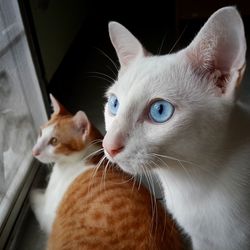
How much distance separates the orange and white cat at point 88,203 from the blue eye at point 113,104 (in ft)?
0.46

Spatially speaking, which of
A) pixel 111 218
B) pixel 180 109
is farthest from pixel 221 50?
pixel 111 218

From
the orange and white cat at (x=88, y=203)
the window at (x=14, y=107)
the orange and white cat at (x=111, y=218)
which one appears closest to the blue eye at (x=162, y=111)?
the orange and white cat at (x=88, y=203)

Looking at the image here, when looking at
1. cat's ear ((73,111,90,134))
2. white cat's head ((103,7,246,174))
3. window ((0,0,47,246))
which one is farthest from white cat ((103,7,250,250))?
window ((0,0,47,246))

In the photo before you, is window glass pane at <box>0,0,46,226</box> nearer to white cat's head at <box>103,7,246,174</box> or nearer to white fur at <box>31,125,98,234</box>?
white fur at <box>31,125,98,234</box>

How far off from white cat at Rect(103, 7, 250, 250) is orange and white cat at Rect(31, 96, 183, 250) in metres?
0.19

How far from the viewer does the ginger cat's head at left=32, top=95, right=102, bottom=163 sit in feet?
3.94

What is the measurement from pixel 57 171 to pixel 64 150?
0.33ft

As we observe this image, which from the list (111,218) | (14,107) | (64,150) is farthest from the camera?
(14,107)

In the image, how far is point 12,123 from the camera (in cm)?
132

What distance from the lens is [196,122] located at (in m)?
0.62

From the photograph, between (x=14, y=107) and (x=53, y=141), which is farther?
(x=14, y=107)

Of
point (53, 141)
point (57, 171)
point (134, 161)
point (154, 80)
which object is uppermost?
point (154, 80)

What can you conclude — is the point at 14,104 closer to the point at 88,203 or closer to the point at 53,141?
the point at 53,141

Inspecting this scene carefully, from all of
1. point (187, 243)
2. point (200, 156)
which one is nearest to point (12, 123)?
point (187, 243)
